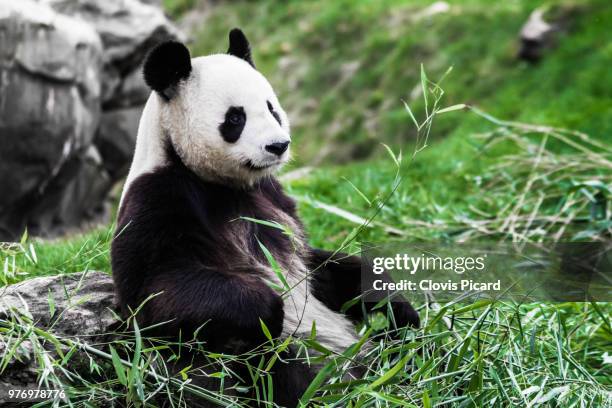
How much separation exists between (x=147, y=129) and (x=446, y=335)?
1586 millimetres

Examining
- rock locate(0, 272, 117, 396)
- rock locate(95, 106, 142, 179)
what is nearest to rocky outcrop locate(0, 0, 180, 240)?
rock locate(95, 106, 142, 179)

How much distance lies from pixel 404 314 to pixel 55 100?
24.5 ft

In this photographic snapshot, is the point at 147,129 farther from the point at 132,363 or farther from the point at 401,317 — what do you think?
the point at 401,317

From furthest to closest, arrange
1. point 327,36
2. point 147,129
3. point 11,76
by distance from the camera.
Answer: point 327,36, point 11,76, point 147,129

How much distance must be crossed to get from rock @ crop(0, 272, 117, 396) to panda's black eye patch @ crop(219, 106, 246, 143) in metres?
0.83

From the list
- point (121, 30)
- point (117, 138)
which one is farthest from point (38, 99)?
point (117, 138)

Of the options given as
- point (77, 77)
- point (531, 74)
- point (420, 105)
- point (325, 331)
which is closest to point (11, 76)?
point (77, 77)

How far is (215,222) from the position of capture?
366 centimetres

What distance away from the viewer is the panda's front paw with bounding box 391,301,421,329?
155 inches

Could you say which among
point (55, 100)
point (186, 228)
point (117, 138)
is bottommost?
point (117, 138)

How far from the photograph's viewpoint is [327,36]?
15492 mm

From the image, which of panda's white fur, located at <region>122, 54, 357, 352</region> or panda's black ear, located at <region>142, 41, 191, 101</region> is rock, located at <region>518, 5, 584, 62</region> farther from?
panda's black ear, located at <region>142, 41, 191, 101</region>

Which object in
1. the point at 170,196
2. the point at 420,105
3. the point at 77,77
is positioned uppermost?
the point at 170,196

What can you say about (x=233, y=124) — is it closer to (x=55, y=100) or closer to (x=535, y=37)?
(x=55, y=100)
